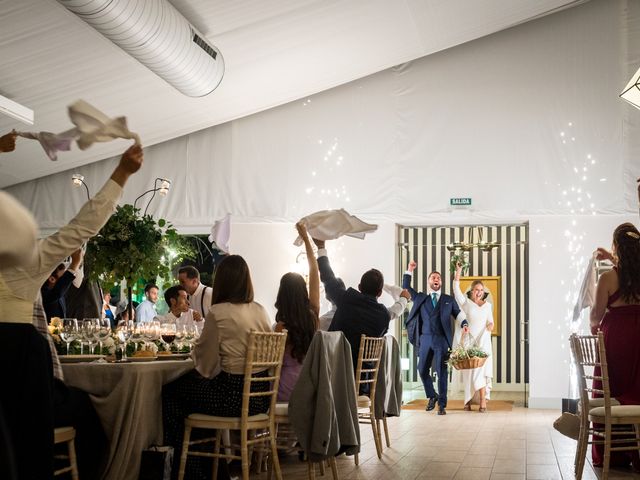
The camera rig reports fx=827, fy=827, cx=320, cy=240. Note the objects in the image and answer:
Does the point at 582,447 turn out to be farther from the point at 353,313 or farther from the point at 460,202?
the point at 460,202

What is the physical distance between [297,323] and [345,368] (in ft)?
1.43

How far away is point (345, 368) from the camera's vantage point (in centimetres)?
448

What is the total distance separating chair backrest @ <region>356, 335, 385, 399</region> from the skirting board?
455 centimetres

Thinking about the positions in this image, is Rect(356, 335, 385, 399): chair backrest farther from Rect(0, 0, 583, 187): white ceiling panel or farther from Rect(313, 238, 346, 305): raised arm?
Rect(0, 0, 583, 187): white ceiling panel

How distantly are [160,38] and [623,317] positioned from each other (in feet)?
13.9

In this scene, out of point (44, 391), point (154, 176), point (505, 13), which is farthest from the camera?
point (154, 176)

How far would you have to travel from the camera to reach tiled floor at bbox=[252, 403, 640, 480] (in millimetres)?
4988

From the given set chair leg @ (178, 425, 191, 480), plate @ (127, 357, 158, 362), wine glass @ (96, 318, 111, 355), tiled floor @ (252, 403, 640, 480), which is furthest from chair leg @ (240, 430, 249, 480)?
tiled floor @ (252, 403, 640, 480)

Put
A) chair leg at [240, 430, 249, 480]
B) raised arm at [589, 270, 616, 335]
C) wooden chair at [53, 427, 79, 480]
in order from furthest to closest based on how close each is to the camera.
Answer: raised arm at [589, 270, 616, 335]
chair leg at [240, 430, 249, 480]
wooden chair at [53, 427, 79, 480]

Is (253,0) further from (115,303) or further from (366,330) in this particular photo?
(115,303)

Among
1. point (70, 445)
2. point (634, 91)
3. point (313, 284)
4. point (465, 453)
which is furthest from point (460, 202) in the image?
point (70, 445)

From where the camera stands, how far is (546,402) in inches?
384

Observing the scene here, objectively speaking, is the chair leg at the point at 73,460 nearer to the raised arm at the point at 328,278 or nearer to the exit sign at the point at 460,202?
the raised arm at the point at 328,278

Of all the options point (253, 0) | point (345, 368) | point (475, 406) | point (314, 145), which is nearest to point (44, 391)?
point (345, 368)
